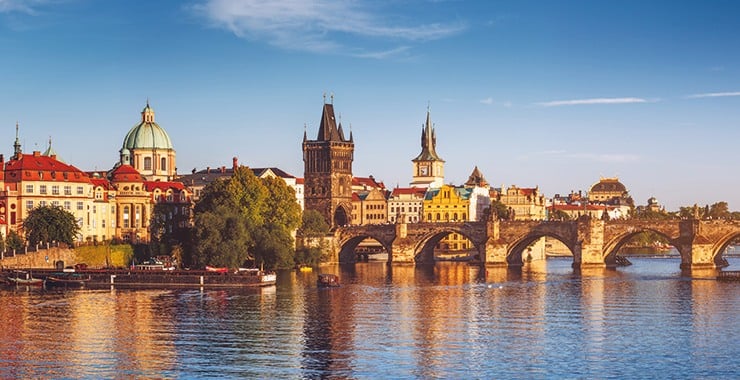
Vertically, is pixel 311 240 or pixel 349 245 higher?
pixel 311 240

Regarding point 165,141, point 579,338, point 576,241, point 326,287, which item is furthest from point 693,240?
point 165,141

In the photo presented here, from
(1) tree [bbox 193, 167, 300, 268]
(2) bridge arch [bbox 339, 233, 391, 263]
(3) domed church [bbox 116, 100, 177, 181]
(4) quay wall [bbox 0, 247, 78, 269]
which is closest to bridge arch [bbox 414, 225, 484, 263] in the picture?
→ (2) bridge arch [bbox 339, 233, 391, 263]

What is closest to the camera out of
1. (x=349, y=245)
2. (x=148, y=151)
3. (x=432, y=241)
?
(x=432, y=241)

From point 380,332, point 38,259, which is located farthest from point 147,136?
point 380,332

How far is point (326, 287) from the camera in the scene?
111m

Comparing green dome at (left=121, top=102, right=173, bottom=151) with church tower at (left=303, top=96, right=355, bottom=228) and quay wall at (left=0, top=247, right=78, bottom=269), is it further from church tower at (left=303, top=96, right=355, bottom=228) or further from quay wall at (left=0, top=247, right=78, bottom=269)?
quay wall at (left=0, top=247, right=78, bottom=269)

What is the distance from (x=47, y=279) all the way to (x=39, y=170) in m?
21.6

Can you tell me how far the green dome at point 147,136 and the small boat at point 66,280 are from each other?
222 feet

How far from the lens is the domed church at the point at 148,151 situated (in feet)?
577

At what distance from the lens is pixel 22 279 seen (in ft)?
361

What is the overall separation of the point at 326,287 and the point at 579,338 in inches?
1563

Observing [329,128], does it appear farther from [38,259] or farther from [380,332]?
[380,332]

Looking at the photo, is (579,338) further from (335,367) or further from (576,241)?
(576,241)

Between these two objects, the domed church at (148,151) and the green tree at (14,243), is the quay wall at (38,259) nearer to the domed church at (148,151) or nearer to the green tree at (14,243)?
the green tree at (14,243)
